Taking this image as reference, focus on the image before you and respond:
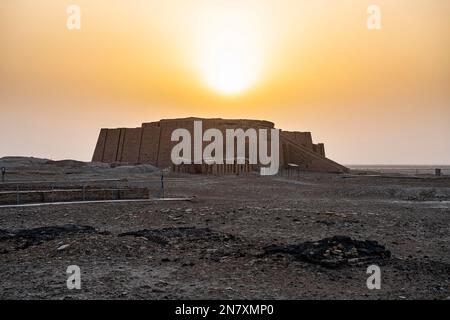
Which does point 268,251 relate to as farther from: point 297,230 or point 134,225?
point 134,225

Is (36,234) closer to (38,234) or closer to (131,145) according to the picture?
(38,234)

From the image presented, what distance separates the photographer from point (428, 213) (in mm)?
13000

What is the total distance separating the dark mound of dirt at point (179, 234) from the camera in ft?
28.8

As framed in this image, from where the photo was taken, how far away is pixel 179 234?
923 centimetres

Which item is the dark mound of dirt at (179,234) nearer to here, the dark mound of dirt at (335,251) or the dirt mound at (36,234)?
the dirt mound at (36,234)

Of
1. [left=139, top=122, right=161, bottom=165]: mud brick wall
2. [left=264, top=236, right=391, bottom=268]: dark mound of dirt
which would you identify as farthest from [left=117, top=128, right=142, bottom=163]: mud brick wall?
[left=264, top=236, right=391, bottom=268]: dark mound of dirt

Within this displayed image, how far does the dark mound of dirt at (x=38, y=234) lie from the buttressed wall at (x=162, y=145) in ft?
99.3

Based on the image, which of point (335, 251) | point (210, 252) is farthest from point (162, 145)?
point (335, 251)

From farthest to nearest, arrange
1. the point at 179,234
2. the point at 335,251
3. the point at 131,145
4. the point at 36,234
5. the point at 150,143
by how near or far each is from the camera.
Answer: the point at 131,145 → the point at 150,143 → the point at 179,234 → the point at 36,234 → the point at 335,251

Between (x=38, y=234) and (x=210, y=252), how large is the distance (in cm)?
342

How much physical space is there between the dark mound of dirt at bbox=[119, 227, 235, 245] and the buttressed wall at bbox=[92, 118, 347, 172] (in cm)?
2952
